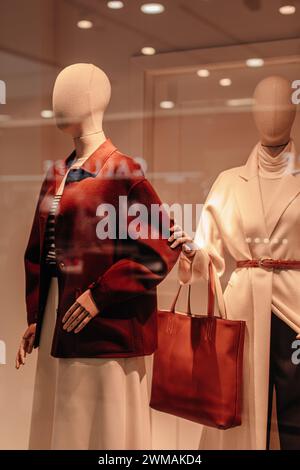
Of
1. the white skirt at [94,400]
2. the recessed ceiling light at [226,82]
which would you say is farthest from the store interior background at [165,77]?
the white skirt at [94,400]

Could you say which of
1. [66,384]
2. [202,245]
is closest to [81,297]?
[66,384]

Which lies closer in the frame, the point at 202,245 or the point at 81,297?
the point at 81,297

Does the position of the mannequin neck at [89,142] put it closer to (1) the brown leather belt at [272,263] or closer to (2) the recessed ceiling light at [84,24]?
(2) the recessed ceiling light at [84,24]

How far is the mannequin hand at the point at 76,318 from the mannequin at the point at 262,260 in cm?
24

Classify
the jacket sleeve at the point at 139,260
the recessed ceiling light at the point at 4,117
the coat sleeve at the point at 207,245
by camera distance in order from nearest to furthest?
the jacket sleeve at the point at 139,260 < the coat sleeve at the point at 207,245 < the recessed ceiling light at the point at 4,117

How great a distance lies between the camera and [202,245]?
1680mm

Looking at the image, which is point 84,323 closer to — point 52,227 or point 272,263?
point 52,227

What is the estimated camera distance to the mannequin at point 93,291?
5.16ft

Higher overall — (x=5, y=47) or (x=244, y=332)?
(x=5, y=47)

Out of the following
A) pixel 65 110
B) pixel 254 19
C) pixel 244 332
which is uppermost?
pixel 254 19

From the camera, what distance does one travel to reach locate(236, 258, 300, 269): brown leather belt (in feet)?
5.39

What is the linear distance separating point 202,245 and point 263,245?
0.14 m

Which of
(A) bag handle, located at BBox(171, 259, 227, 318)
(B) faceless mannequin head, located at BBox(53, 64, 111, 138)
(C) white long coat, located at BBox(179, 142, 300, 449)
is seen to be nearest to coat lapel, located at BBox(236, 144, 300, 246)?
(C) white long coat, located at BBox(179, 142, 300, 449)
